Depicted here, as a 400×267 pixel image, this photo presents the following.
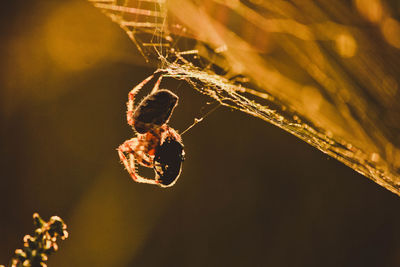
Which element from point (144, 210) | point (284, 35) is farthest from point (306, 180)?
point (284, 35)

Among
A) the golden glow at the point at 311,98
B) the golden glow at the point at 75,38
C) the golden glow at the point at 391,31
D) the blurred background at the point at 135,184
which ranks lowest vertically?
the blurred background at the point at 135,184

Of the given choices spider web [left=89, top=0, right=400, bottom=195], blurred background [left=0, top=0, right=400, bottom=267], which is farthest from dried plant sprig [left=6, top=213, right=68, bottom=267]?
blurred background [left=0, top=0, right=400, bottom=267]

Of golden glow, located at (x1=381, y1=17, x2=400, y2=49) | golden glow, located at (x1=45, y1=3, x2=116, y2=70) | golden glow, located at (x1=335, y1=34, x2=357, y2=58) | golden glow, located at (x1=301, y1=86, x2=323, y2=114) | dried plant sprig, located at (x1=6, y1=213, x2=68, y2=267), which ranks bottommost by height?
golden glow, located at (x1=45, y1=3, x2=116, y2=70)

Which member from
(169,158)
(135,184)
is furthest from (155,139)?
(135,184)

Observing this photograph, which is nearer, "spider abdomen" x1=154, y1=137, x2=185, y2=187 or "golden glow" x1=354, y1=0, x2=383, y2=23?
"golden glow" x1=354, y1=0, x2=383, y2=23

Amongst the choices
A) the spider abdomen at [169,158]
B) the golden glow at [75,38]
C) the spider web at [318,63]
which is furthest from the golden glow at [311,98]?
the golden glow at [75,38]

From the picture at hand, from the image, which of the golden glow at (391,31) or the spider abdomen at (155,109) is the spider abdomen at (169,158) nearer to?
the spider abdomen at (155,109)

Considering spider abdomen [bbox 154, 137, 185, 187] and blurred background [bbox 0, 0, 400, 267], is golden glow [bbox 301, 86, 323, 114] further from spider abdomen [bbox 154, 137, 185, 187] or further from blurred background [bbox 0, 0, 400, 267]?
blurred background [bbox 0, 0, 400, 267]

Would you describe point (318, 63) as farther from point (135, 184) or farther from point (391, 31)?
point (135, 184)
